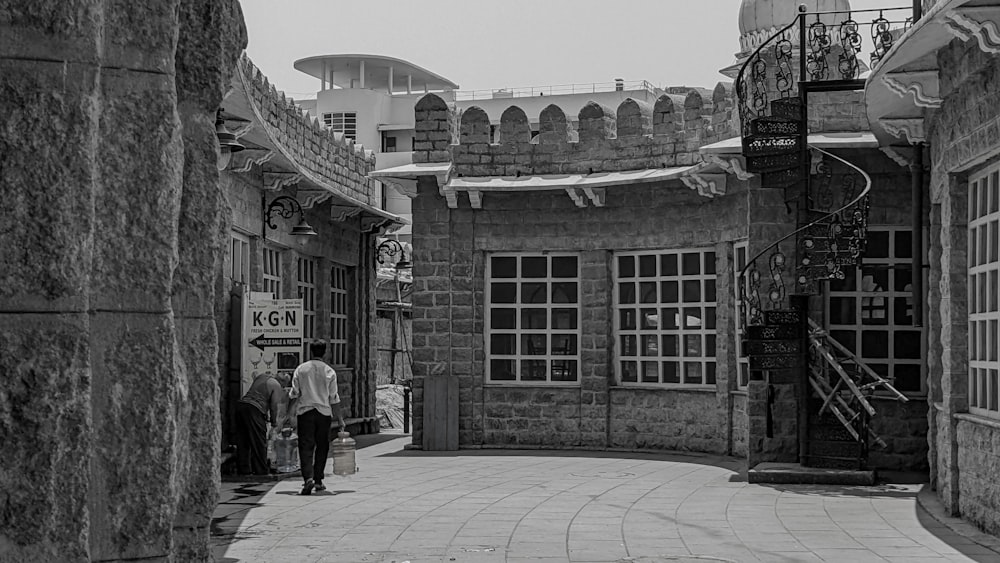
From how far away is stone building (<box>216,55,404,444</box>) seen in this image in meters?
13.4

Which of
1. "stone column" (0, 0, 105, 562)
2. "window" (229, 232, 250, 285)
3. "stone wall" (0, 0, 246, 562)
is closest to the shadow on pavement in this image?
"window" (229, 232, 250, 285)

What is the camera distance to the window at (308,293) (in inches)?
692

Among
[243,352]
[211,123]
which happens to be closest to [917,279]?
[243,352]

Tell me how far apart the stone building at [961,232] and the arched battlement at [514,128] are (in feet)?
21.7

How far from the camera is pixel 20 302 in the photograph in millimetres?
3066

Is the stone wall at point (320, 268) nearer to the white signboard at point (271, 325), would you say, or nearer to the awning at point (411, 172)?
the white signboard at point (271, 325)

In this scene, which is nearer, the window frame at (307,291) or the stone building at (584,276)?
the stone building at (584,276)

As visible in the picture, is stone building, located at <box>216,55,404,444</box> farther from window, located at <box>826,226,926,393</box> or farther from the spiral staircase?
window, located at <box>826,226,926,393</box>

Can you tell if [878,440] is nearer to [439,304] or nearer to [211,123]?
[439,304]

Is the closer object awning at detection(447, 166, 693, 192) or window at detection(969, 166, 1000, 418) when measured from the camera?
window at detection(969, 166, 1000, 418)

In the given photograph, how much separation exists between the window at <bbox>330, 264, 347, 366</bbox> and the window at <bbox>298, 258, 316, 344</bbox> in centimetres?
79

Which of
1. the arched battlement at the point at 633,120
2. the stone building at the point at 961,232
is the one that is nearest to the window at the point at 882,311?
the stone building at the point at 961,232

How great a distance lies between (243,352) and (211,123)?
31.4 feet

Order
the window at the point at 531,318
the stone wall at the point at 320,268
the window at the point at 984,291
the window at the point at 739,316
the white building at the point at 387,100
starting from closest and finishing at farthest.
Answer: the window at the point at 984,291, the stone wall at the point at 320,268, the window at the point at 739,316, the window at the point at 531,318, the white building at the point at 387,100
